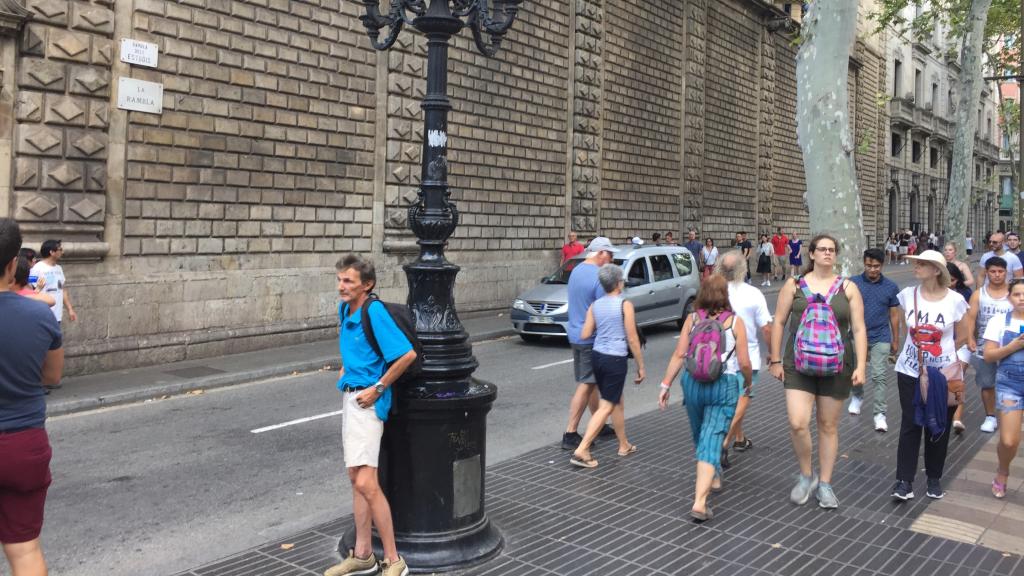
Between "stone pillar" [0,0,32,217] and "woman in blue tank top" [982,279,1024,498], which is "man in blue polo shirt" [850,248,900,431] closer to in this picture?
"woman in blue tank top" [982,279,1024,498]

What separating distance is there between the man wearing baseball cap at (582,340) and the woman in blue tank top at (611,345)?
0.82 feet

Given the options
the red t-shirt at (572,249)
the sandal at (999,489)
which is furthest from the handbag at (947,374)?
the red t-shirt at (572,249)

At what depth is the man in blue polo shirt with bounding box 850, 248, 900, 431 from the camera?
8148mm

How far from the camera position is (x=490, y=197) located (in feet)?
61.0

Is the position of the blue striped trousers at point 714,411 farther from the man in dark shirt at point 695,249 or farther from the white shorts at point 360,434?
the man in dark shirt at point 695,249

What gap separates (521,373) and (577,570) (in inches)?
283

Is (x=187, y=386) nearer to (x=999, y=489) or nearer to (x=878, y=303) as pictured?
(x=878, y=303)

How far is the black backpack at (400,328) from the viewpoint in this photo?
14.6 feet

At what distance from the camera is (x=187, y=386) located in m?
10.7

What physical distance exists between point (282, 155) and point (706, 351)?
9.94m

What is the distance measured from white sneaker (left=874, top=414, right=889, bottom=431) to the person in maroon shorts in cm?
720

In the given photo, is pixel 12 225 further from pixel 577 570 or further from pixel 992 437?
pixel 992 437

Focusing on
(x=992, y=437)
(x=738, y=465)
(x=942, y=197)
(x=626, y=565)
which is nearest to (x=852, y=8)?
(x=992, y=437)

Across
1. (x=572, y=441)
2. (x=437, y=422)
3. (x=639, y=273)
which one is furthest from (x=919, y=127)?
(x=437, y=422)
